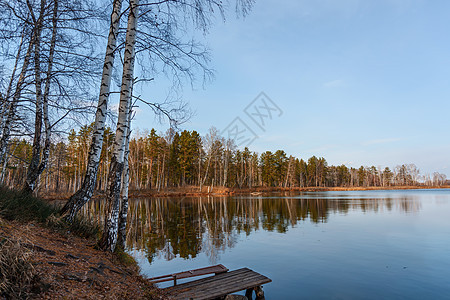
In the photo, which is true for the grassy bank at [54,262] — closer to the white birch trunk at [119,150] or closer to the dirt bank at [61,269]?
the dirt bank at [61,269]

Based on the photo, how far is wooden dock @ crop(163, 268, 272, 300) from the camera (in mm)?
5702

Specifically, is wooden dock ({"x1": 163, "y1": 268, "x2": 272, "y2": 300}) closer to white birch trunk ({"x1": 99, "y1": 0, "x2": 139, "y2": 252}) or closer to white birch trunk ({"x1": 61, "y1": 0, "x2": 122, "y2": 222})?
white birch trunk ({"x1": 99, "y1": 0, "x2": 139, "y2": 252})

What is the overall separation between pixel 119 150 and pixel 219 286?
430 cm

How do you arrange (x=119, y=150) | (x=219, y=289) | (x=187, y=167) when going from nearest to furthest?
(x=119, y=150) < (x=219, y=289) < (x=187, y=167)

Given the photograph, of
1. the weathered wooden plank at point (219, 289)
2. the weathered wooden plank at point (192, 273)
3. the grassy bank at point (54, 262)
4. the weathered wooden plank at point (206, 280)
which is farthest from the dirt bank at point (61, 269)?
the weathered wooden plank at point (192, 273)

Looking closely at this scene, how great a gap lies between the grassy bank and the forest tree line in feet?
13.4

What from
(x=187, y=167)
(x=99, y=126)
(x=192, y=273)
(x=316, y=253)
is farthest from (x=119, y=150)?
(x=187, y=167)

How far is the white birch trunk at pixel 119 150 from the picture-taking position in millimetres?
5746

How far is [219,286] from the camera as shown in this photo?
6.20 m

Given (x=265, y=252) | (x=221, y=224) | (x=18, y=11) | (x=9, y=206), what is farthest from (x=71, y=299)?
(x=221, y=224)

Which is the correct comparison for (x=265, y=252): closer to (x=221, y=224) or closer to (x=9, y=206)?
(x=221, y=224)

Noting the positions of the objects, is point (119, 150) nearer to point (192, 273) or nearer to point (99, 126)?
point (99, 126)

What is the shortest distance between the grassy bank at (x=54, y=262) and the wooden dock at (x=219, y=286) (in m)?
1.04

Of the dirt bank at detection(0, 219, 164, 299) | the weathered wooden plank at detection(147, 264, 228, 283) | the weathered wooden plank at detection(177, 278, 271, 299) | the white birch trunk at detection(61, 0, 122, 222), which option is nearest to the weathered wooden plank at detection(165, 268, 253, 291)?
the weathered wooden plank at detection(147, 264, 228, 283)
